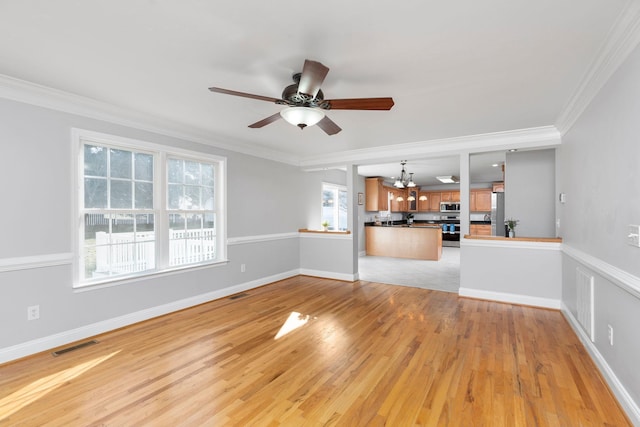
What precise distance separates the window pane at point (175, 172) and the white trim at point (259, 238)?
1155 mm

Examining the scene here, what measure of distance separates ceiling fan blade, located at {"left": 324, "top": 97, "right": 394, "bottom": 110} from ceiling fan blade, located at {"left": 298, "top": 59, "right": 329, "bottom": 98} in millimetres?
248

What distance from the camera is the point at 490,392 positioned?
83.7 inches

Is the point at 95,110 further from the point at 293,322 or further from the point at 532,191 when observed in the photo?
the point at 532,191

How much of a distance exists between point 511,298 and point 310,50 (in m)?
4.15

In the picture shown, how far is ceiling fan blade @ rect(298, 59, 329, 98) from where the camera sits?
184 cm

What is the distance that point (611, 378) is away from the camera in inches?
83.7

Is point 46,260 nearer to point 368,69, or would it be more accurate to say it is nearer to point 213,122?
point 213,122

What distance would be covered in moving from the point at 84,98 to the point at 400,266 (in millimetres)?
6328

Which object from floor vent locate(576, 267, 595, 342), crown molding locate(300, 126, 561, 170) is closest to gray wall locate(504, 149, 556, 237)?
crown molding locate(300, 126, 561, 170)

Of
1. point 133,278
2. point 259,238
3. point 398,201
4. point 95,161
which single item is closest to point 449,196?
point 398,201

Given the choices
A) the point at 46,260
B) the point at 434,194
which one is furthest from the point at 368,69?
the point at 434,194

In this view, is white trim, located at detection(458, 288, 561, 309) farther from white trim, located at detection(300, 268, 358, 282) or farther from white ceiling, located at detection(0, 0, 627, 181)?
white ceiling, located at detection(0, 0, 627, 181)

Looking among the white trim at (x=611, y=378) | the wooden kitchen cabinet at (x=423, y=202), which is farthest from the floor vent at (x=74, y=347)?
the wooden kitchen cabinet at (x=423, y=202)

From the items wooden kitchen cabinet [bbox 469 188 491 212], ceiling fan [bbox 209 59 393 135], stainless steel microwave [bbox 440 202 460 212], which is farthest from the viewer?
stainless steel microwave [bbox 440 202 460 212]
